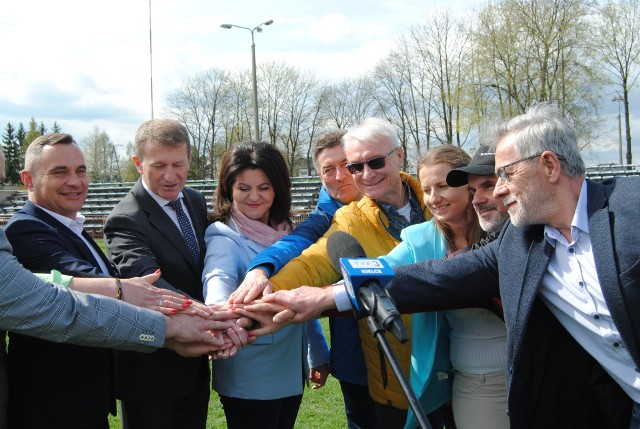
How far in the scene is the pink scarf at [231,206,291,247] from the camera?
3141 millimetres

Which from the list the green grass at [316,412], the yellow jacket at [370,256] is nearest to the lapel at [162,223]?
the yellow jacket at [370,256]

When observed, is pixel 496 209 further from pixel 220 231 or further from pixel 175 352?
pixel 175 352

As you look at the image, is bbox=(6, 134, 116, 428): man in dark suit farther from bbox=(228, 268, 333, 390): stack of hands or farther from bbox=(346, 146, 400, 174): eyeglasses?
bbox=(346, 146, 400, 174): eyeglasses

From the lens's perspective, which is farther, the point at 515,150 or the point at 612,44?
the point at 612,44

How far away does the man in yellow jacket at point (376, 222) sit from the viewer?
9.41 feet

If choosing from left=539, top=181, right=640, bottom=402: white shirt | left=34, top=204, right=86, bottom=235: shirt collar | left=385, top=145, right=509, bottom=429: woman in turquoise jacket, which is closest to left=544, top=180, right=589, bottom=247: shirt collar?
left=539, top=181, right=640, bottom=402: white shirt

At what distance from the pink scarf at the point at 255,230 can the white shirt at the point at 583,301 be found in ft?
4.82

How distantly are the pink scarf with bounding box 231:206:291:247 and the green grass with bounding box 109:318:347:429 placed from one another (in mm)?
2503

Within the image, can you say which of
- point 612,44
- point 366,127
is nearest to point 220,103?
point 612,44

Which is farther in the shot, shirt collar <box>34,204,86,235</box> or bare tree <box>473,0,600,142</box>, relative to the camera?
bare tree <box>473,0,600,142</box>

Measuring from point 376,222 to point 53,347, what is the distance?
1.66 meters

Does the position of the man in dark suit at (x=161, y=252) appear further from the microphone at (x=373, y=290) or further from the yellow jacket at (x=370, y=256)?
the microphone at (x=373, y=290)

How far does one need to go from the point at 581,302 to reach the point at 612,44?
28.9 m

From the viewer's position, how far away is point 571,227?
2182mm
